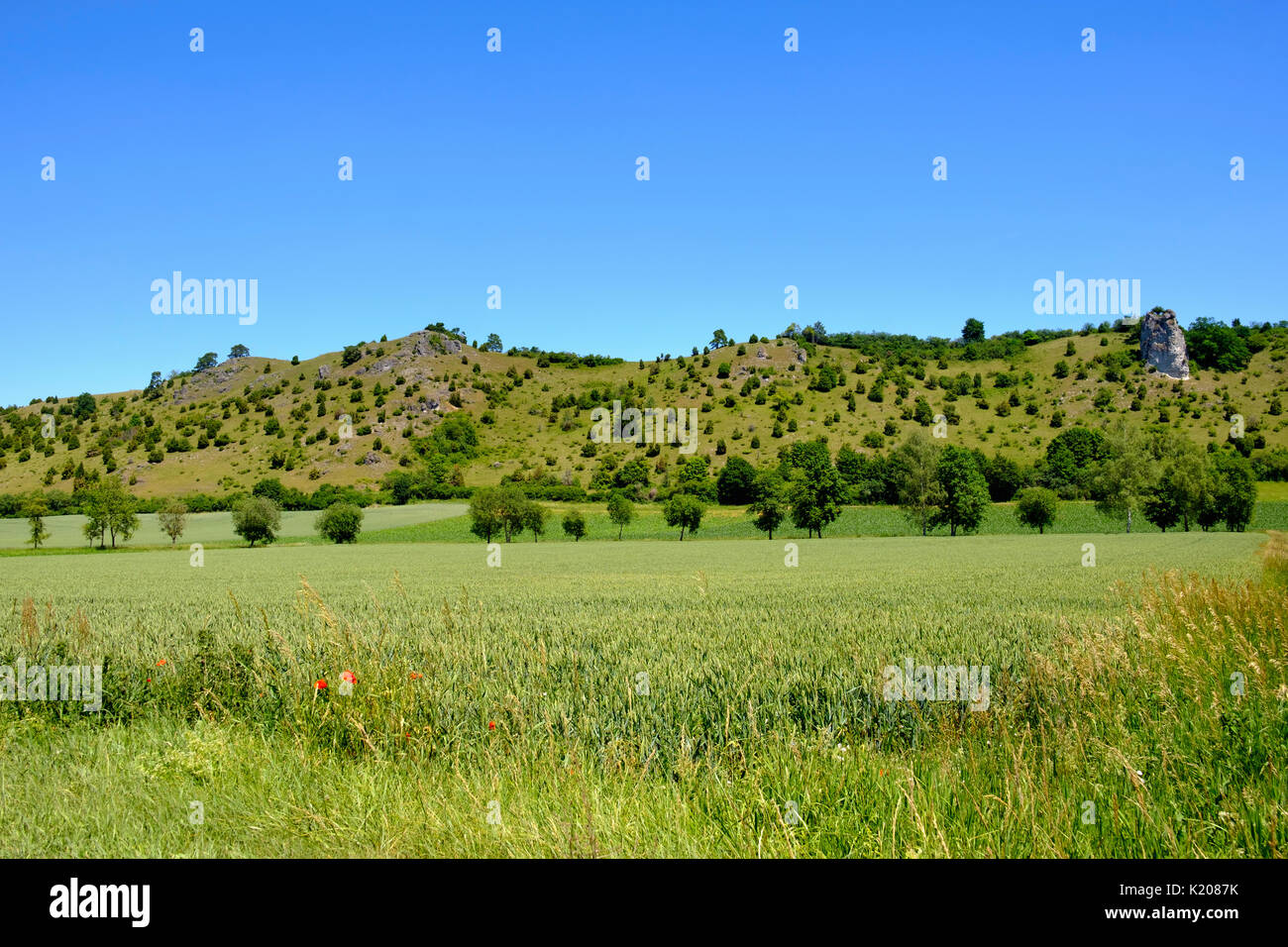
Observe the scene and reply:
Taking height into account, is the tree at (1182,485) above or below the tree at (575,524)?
above

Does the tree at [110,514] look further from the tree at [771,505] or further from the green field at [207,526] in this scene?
the tree at [771,505]

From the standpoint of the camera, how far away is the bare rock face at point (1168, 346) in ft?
502

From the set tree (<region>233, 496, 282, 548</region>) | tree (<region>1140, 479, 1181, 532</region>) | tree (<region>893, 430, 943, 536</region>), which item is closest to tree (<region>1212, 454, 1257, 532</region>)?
tree (<region>1140, 479, 1181, 532</region>)

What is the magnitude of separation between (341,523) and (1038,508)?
75.2 m

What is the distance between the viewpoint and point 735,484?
116m

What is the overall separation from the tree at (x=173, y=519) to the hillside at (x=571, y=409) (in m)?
49.0

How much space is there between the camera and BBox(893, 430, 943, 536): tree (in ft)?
274

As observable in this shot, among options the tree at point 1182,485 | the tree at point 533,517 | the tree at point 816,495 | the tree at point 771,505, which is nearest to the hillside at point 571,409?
the tree at point 1182,485

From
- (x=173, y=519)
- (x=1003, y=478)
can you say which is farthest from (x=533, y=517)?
(x=1003, y=478)

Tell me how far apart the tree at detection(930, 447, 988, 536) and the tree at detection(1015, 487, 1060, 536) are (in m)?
4.12

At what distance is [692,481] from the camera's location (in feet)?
384
